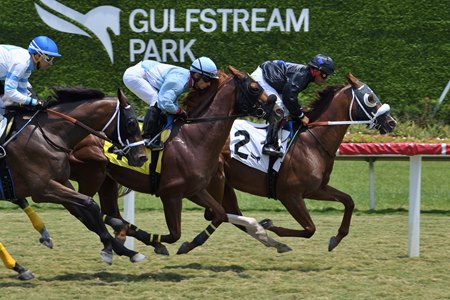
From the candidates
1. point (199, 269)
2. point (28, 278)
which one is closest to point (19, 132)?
point (28, 278)

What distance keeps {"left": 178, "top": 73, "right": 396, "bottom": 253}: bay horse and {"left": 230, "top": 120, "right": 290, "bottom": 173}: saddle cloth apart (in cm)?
4

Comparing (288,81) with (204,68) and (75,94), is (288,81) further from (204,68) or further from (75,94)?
(75,94)

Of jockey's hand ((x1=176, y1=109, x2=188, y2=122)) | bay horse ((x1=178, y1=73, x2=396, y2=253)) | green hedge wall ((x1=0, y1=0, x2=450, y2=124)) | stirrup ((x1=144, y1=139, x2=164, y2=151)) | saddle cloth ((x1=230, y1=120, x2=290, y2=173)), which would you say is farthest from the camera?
green hedge wall ((x1=0, y1=0, x2=450, y2=124))

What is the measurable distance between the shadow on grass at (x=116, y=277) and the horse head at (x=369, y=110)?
2098mm

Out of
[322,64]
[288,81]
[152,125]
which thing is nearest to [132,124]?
[152,125]

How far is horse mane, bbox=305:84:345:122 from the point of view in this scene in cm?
775

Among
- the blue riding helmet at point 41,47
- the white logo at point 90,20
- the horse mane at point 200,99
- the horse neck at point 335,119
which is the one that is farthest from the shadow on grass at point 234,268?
the white logo at point 90,20

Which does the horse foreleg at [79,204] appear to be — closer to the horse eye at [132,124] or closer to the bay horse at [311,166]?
the horse eye at [132,124]

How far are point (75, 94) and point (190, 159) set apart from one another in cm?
100

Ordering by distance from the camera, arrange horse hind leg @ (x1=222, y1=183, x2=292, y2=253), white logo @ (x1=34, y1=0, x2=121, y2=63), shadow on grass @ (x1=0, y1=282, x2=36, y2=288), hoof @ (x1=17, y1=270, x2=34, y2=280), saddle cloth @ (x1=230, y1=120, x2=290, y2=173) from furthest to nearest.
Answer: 1. white logo @ (x1=34, y1=0, x2=121, y2=63)
2. saddle cloth @ (x1=230, y1=120, x2=290, y2=173)
3. horse hind leg @ (x1=222, y1=183, x2=292, y2=253)
4. hoof @ (x1=17, y1=270, x2=34, y2=280)
5. shadow on grass @ (x1=0, y1=282, x2=36, y2=288)

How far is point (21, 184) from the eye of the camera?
251 inches

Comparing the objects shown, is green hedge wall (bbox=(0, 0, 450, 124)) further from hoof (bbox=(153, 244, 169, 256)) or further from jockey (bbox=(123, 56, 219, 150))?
hoof (bbox=(153, 244, 169, 256))

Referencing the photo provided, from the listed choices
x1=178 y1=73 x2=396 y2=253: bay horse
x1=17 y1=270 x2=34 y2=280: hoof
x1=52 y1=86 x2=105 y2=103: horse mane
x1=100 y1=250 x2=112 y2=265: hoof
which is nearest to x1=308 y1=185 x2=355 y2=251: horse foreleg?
x1=178 y1=73 x2=396 y2=253: bay horse

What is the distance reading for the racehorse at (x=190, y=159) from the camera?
6848mm
